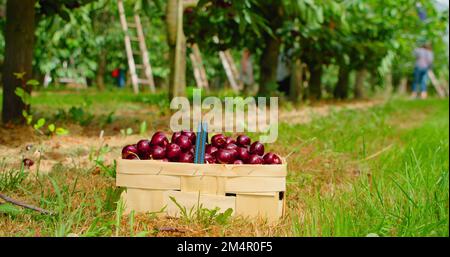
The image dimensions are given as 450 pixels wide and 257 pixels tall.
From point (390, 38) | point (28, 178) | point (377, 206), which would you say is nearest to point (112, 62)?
point (390, 38)

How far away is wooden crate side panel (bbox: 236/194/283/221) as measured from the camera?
1791 millimetres

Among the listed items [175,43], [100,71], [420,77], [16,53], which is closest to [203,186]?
[16,53]

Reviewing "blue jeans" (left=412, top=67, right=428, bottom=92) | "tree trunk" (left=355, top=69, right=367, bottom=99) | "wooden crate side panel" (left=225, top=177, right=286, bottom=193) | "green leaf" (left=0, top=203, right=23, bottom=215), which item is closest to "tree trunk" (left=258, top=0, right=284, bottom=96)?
"tree trunk" (left=355, top=69, right=367, bottom=99)

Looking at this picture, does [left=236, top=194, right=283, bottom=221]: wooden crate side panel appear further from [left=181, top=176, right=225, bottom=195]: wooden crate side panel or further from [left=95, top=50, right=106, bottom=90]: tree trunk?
[left=95, top=50, right=106, bottom=90]: tree trunk

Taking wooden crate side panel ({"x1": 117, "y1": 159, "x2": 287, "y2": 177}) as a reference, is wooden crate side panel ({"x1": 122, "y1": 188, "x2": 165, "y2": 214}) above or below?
below

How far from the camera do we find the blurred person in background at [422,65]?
12906mm

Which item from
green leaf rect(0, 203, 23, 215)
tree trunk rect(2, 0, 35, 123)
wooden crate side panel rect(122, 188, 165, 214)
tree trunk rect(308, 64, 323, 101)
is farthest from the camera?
tree trunk rect(308, 64, 323, 101)

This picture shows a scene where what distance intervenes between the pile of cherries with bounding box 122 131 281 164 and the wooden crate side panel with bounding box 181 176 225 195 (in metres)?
0.09

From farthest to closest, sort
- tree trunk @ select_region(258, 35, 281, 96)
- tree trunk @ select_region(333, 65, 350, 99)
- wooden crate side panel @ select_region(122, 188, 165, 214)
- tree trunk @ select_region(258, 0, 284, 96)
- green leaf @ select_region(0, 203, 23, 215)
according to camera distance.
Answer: tree trunk @ select_region(333, 65, 350, 99)
tree trunk @ select_region(258, 35, 281, 96)
tree trunk @ select_region(258, 0, 284, 96)
wooden crate side panel @ select_region(122, 188, 165, 214)
green leaf @ select_region(0, 203, 23, 215)

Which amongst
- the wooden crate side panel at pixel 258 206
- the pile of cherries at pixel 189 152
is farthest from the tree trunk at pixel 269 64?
the wooden crate side panel at pixel 258 206

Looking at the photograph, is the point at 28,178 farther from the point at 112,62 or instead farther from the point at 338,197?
the point at 112,62

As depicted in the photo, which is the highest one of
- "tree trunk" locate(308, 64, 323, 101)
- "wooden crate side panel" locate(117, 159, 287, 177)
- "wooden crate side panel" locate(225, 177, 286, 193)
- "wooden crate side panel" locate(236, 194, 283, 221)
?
"tree trunk" locate(308, 64, 323, 101)

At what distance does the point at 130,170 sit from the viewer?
1803 millimetres
